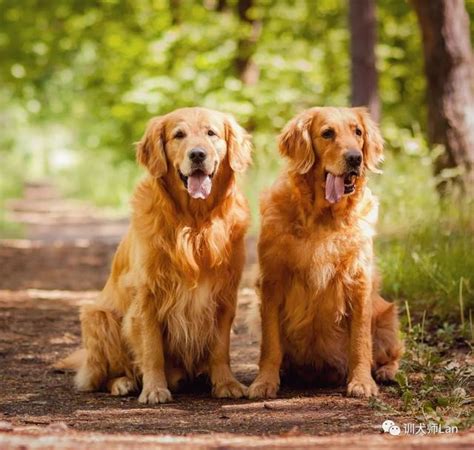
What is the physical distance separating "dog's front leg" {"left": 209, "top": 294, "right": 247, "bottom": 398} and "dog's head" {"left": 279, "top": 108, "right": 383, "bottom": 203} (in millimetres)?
830

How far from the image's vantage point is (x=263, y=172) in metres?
13.0

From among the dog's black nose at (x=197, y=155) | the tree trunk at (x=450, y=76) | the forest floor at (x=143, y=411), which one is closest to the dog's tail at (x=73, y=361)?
the forest floor at (x=143, y=411)

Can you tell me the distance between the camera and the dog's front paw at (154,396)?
4.68 m

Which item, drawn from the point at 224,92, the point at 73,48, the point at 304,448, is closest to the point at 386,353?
the point at 304,448

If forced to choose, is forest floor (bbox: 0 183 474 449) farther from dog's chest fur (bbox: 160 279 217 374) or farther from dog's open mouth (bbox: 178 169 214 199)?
dog's open mouth (bbox: 178 169 214 199)

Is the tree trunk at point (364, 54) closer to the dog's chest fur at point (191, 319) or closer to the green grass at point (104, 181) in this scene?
the green grass at point (104, 181)

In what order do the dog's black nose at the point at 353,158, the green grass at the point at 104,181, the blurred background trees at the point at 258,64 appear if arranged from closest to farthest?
the dog's black nose at the point at 353,158
the blurred background trees at the point at 258,64
the green grass at the point at 104,181

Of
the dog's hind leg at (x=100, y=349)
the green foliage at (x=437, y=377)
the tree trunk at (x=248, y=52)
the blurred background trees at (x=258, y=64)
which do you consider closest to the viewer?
the green foliage at (x=437, y=377)

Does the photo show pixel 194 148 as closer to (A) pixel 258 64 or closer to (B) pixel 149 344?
(B) pixel 149 344

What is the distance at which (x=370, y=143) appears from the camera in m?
4.89

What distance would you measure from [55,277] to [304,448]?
7.16 meters

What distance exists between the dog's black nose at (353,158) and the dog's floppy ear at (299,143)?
0.23m

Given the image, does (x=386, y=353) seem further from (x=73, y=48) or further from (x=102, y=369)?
(x=73, y=48)

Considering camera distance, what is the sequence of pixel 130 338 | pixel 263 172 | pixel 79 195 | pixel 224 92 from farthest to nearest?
1. pixel 79 195
2. pixel 224 92
3. pixel 263 172
4. pixel 130 338
